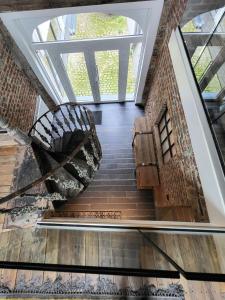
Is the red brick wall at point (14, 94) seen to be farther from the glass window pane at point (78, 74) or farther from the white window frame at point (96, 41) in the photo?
the glass window pane at point (78, 74)

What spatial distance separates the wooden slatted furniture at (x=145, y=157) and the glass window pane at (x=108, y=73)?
1269 mm

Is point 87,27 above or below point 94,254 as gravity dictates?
above

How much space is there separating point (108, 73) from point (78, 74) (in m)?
0.68

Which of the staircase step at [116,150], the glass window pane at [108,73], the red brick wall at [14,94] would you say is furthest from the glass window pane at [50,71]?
the staircase step at [116,150]

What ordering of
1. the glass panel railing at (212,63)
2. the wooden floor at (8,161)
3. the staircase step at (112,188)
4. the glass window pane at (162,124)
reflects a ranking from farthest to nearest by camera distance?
the staircase step at (112,188), the glass window pane at (162,124), the wooden floor at (8,161), the glass panel railing at (212,63)

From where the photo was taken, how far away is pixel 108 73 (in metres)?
4.97

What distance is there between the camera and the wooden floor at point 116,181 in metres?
4.26

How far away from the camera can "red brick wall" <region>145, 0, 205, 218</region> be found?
8.46 feet

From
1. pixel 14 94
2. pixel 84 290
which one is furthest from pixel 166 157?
pixel 14 94

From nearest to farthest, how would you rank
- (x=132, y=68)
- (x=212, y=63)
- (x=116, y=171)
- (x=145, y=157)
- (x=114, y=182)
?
(x=212, y=63)
(x=145, y=157)
(x=114, y=182)
(x=116, y=171)
(x=132, y=68)

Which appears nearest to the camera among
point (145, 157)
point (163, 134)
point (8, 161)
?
point (8, 161)

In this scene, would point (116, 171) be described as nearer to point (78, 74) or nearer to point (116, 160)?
point (116, 160)

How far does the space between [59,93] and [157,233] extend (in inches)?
176

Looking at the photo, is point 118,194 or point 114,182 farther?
point 114,182
